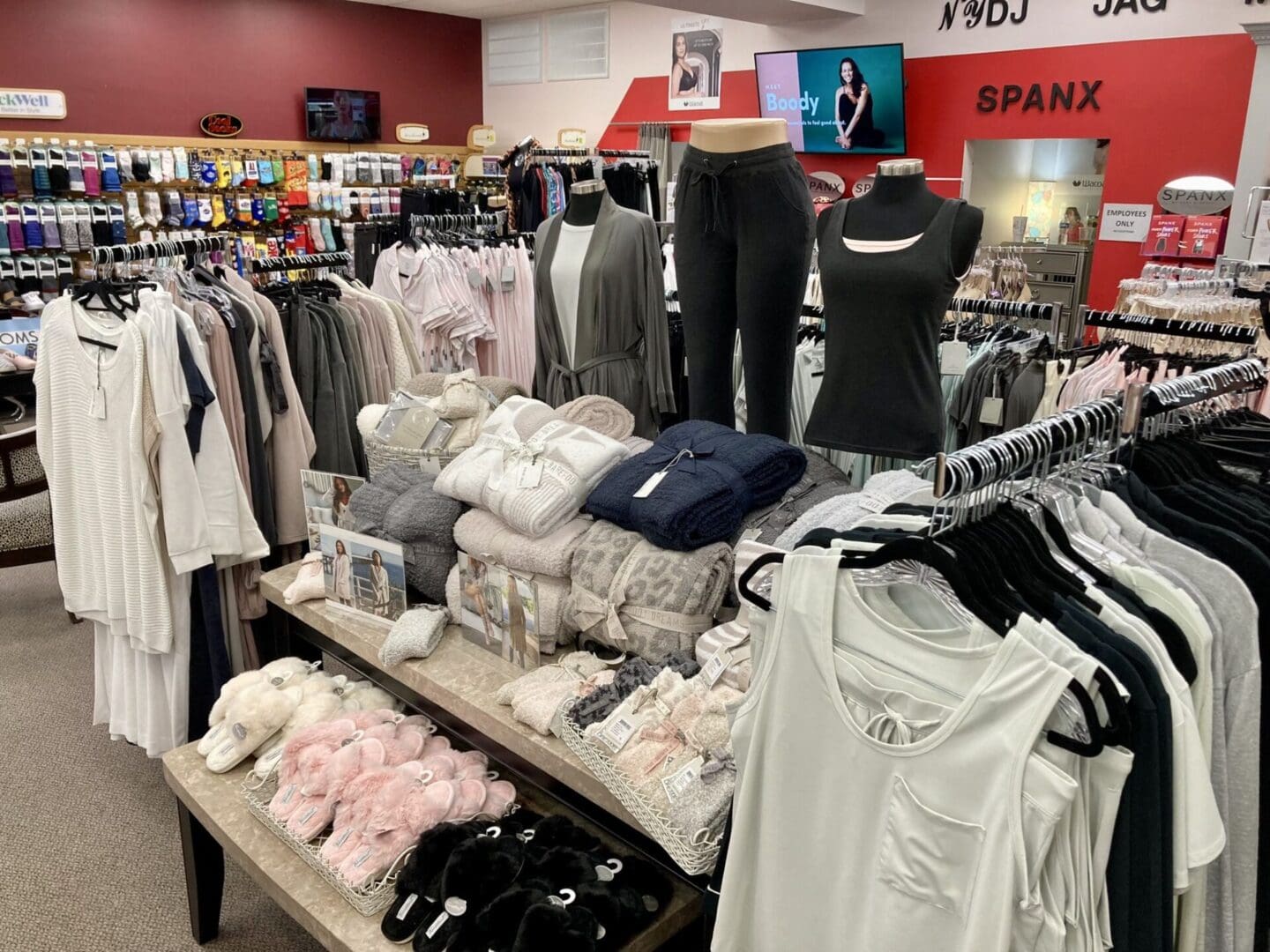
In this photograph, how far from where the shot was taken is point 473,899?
5.63ft

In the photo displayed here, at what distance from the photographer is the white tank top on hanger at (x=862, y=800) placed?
1094mm

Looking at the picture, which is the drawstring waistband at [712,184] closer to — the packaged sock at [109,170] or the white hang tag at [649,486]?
the white hang tag at [649,486]

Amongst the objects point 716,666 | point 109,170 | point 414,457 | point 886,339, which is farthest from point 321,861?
point 109,170

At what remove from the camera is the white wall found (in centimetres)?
551

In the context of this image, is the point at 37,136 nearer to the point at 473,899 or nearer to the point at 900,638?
the point at 473,899

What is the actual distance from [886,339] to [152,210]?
262 inches

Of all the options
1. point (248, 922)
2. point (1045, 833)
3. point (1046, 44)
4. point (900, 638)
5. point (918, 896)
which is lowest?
point (248, 922)

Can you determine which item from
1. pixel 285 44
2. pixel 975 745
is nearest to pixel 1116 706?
pixel 975 745

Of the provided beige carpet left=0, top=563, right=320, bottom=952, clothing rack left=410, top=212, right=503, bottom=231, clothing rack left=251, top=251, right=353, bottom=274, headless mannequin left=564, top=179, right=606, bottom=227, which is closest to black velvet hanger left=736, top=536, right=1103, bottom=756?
beige carpet left=0, top=563, right=320, bottom=952

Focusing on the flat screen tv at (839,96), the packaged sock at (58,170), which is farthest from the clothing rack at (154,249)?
the flat screen tv at (839,96)

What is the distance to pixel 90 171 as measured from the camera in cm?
686

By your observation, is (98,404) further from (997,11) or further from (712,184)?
(997,11)

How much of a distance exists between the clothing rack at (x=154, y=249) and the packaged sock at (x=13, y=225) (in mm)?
4008

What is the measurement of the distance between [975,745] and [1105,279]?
18.9 ft
